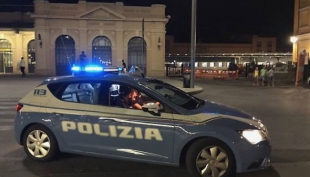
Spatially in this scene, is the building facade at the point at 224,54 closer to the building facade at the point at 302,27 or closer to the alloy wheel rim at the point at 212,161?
the building facade at the point at 302,27

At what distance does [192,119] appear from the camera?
5434 millimetres

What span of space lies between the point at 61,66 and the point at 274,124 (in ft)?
102

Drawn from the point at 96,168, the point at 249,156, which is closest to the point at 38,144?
the point at 96,168

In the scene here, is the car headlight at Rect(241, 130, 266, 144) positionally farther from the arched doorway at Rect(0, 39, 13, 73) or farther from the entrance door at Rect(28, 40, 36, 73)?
the arched doorway at Rect(0, 39, 13, 73)

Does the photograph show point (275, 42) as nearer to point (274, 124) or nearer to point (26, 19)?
point (26, 19)

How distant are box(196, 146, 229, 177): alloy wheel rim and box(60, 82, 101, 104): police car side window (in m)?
1.91

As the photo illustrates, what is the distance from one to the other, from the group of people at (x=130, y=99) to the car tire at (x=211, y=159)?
1187 millimetres

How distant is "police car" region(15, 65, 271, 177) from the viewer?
211 inches

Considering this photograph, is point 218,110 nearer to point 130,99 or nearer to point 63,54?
point 130,99

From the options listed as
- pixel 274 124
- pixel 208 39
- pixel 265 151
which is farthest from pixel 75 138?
pixel 208 39

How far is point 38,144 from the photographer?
6.34 meters

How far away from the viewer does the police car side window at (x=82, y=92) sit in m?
6.05

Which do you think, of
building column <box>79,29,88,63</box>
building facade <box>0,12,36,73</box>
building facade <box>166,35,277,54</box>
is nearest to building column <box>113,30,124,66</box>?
building column <box>79,29,88,63</box>

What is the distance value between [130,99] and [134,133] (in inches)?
28.6
